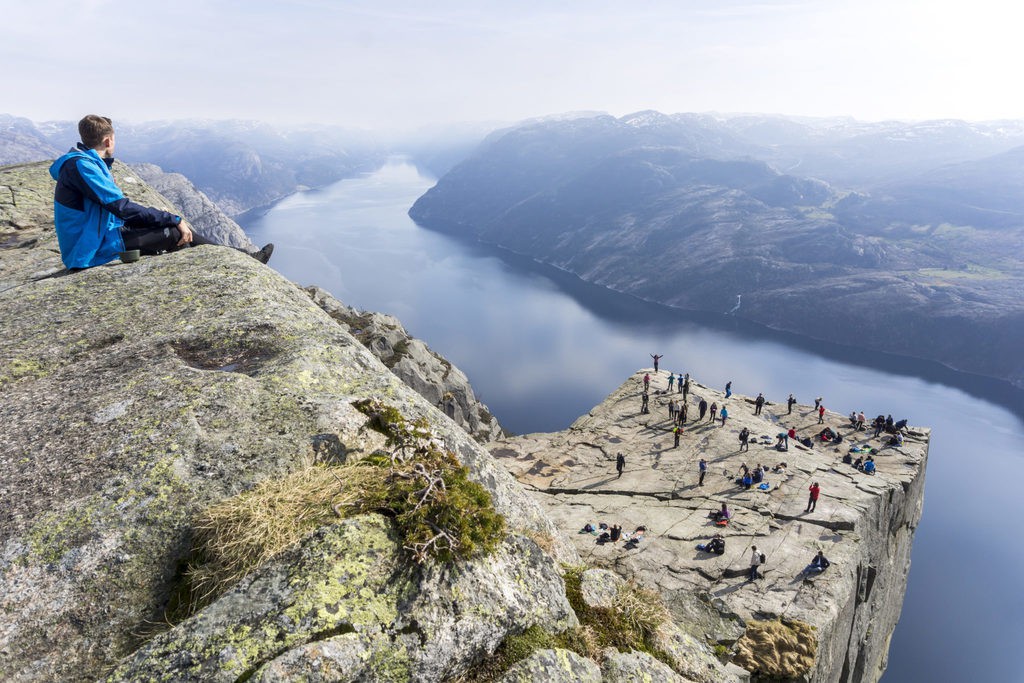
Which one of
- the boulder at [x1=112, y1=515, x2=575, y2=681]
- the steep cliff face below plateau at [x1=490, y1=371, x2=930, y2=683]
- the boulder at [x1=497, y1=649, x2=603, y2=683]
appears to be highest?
the boulder at [x1=112, y1=515, x2=575, y2=681]

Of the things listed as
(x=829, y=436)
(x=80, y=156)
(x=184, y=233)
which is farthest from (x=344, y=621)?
(x=829, y=436)

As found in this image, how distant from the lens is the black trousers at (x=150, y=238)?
10.3 meters

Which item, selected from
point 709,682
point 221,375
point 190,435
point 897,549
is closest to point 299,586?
point 190,435

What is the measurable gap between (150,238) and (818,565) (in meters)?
28.5

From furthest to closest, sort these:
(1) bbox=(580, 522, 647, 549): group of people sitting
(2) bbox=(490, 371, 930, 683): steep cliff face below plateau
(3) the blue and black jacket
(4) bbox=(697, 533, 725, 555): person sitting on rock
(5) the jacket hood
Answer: (4) bbox=(697, 533, 725, 555): person sitting on rock < (1) bbox=(580, 522, 647, 549): group of people sitting < (2) bbox=(490, 371, 930, 683): steep cliff face below plateau < (3) the blue and black jacket < (5) the jacket hood

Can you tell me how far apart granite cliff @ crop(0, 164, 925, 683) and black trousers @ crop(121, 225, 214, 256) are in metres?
0.57

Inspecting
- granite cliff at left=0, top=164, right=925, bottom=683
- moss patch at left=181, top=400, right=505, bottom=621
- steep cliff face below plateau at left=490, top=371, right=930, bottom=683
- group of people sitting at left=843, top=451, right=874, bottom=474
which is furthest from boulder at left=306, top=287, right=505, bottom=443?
moss patch at left=181, top=400, right=505, bottom=621

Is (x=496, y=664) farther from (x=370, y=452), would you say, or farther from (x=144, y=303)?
(x=144, y=303)

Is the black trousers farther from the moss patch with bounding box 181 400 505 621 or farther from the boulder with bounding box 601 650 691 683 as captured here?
the boulder with bounding box 601 650 691 683

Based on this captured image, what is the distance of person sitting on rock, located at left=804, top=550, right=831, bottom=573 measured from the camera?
23122mm

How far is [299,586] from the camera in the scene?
4410 mm

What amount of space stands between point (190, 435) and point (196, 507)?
4.16 feet

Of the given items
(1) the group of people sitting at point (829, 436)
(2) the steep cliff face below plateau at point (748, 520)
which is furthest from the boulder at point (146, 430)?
(1) the group of people sitting at point (829, 436)

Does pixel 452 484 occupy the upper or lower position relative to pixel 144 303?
lower
